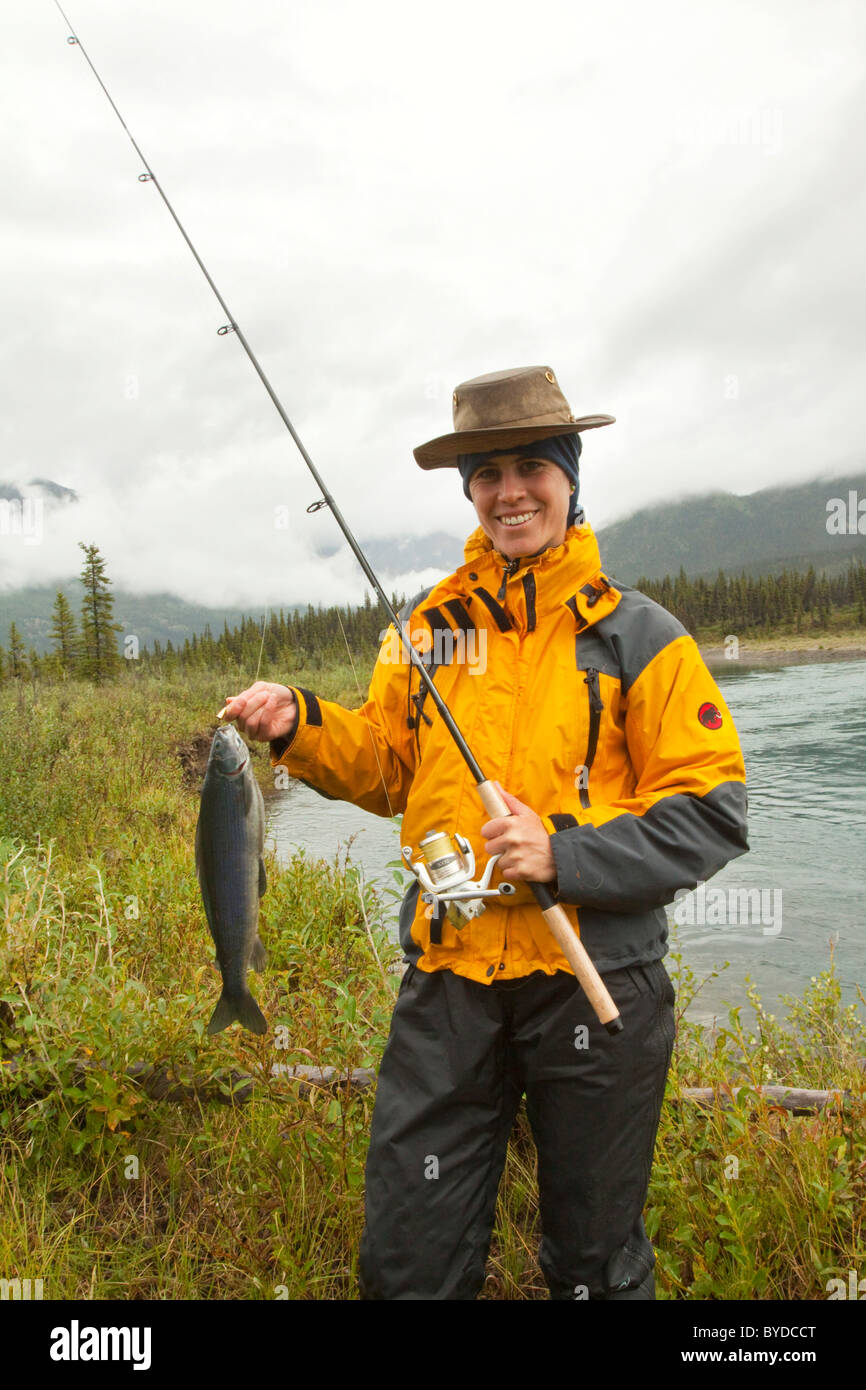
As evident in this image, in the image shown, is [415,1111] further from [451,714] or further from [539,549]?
[539,549]

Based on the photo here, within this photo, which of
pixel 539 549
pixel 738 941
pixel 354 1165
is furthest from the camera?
pixel 738 941

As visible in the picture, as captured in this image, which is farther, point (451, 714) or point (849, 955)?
point (849, 955)

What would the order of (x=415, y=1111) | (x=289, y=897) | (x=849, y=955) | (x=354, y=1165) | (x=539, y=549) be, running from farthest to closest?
(x=849, y=955) < (x=289, y=897) < (x=354, y=1165) < (x=539, y=549) < (x=415, y=1111)

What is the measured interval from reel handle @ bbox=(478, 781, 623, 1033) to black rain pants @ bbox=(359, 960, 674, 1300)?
6.3 inches

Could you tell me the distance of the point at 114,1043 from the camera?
155 inches

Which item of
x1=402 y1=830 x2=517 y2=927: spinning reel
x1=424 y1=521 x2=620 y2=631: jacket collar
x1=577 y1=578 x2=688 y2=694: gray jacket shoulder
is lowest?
x1=402 y1=830 x2=517 y2=927: spinning reel

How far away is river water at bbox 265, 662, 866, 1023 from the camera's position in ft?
27.4

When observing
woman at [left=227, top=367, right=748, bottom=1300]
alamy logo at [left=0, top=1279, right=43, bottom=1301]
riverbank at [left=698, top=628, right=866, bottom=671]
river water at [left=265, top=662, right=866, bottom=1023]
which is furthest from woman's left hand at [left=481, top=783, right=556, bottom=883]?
riverbank at [left=698, top=628, right=866, bottom=671]

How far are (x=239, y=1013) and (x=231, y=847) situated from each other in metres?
0.68

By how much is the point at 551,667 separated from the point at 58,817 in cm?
784

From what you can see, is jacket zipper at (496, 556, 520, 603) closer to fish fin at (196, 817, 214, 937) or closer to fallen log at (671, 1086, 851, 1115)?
fish fin at (196, 817, 214, 937)
